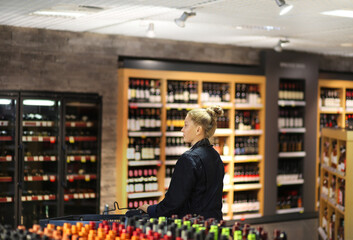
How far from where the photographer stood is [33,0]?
214 inches

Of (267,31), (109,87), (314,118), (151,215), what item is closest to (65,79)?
(109,87)

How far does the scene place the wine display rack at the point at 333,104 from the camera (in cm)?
1032

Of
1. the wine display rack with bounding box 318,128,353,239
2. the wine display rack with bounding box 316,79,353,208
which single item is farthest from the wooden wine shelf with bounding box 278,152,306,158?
the wine display rack with bounding box 318,128,353,239

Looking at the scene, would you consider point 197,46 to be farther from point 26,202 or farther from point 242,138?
point 26,202

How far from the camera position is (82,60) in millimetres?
8000

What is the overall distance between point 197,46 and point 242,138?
6.14 ft

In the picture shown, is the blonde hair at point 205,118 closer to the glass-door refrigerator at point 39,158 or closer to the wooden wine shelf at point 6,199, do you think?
the glass-door refrigerator at point 39,158

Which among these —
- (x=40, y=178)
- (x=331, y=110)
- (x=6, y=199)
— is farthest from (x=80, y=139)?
(x=331, y=110)

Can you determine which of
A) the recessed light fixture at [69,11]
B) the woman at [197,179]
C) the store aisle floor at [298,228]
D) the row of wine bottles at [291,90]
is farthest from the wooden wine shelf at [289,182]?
the woman at [197,179]

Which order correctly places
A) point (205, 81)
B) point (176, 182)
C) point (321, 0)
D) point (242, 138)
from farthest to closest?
point (242, 138)
point (205, 81)
point (321, 0)
point (176, 182)

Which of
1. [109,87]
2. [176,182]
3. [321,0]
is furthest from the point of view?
[109,87]

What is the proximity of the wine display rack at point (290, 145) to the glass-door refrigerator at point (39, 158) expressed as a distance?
13.8 ft

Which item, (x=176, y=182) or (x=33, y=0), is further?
(x=33, y=0)

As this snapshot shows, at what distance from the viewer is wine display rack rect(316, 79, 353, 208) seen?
33.9 feet
